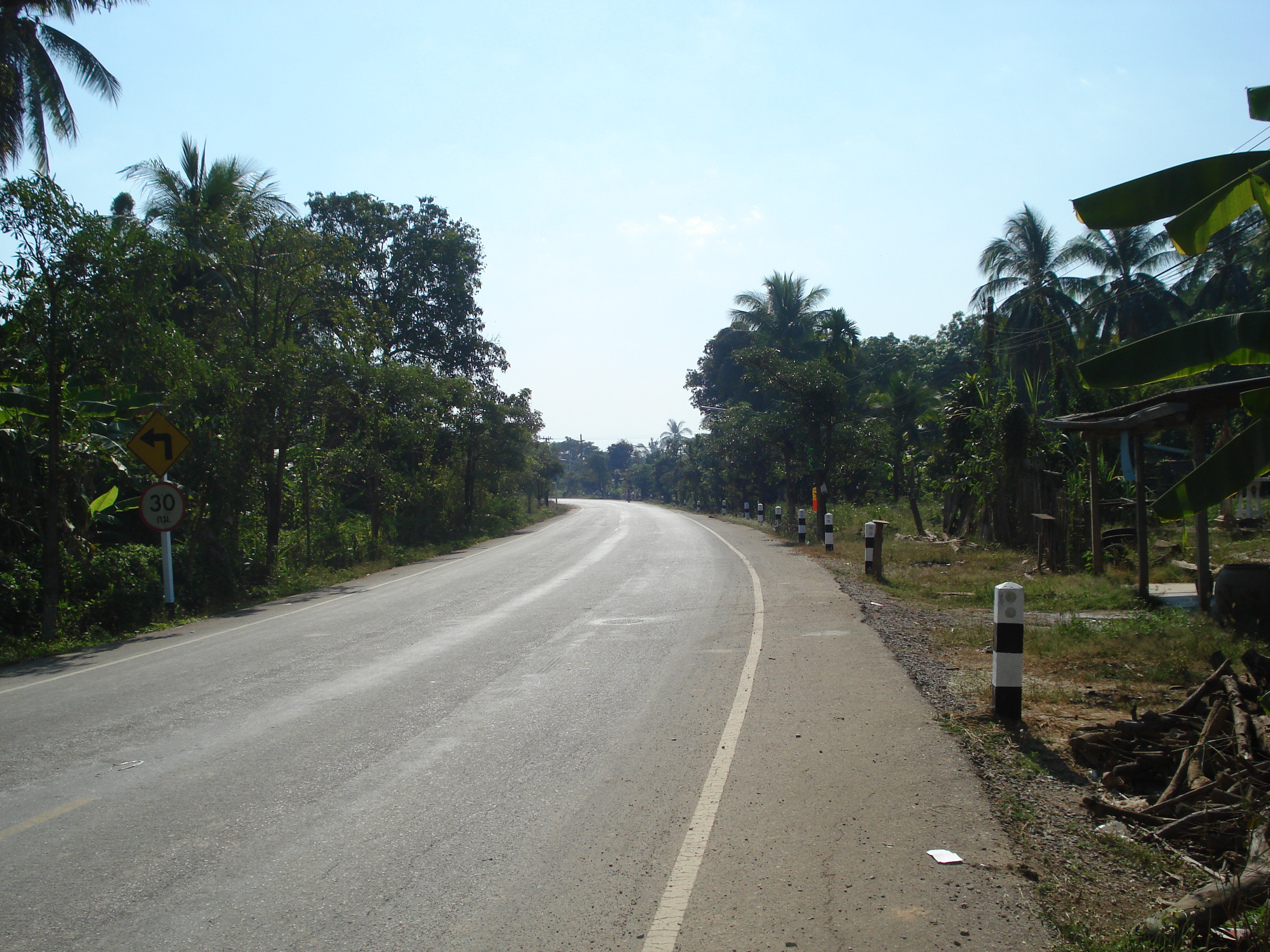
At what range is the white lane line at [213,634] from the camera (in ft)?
30.5

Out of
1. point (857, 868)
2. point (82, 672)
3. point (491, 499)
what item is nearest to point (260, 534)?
point (82, 672)

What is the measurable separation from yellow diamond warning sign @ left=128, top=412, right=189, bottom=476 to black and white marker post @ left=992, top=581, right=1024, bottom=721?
12094mm

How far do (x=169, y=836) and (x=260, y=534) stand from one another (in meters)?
15.9

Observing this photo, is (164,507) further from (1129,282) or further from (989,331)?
(1129,282)

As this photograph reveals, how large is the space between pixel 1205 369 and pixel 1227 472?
0.80 m

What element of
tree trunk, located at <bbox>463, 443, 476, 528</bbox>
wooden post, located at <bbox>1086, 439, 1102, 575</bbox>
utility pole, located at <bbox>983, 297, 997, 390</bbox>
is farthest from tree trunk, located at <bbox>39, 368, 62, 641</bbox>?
tree trunk, located at <bbox>463, 443, 476, 528</bbox>

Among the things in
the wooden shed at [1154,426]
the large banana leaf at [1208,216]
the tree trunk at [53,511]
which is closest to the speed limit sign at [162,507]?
the tree trunk at [53,511]

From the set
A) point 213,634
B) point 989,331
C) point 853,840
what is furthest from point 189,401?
point 989,331

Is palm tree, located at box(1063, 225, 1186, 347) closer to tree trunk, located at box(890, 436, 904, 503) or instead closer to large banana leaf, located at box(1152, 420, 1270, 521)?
tree trunk, located at box(890, 436, 904, 503)

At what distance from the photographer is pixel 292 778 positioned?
18.4 ft

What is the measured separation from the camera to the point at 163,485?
13.6 m

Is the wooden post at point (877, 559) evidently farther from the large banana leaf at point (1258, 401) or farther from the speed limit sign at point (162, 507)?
the speed limit sign at point (162, 507)

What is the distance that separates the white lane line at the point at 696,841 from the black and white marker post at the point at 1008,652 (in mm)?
1919

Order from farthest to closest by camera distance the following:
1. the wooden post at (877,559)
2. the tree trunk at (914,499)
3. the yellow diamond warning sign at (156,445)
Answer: the tree trunk at (914,499) < the wooden post at (877,559) < the yellow diamond warning sign at (156,445)
